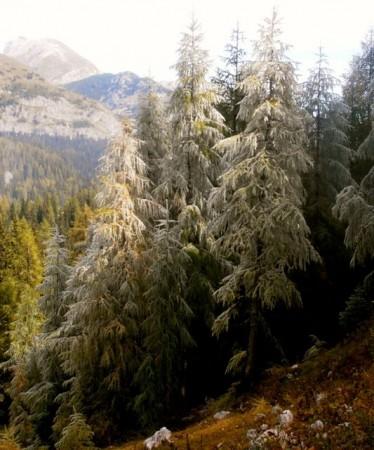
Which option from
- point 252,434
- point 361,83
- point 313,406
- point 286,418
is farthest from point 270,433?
point 361,83

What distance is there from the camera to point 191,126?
15742 mm

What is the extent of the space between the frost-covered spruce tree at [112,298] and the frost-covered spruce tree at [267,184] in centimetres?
335

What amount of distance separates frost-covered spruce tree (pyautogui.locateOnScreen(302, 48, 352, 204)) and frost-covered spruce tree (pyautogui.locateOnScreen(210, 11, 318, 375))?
7.47 meters

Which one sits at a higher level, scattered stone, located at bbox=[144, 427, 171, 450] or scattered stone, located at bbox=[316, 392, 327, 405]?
scattered stone, located at bbox=[316, 392, 327, 405]

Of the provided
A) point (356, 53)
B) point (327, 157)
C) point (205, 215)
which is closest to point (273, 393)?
point (205, 215)

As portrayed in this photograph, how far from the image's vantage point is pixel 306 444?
22.8 feet

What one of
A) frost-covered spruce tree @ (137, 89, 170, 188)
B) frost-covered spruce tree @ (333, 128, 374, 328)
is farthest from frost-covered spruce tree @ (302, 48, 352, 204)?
frost-covered spruce tree @ (137, 89, 170, 188)

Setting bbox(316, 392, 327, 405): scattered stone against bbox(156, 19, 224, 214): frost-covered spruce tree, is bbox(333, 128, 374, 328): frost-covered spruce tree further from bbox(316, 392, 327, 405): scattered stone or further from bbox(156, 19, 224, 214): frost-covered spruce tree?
bbox(156, 19, 224, 214): frost-covered spruce tree

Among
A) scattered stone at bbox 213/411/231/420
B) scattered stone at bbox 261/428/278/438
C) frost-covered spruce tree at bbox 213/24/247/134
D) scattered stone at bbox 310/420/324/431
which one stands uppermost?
frost-covered spruce tree at bbox 213/24/247/134

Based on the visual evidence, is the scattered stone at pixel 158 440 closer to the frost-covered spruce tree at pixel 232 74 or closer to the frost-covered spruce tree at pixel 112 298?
the frost-covered spruce tree at pixel 112 298

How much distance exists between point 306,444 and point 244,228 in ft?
21.2

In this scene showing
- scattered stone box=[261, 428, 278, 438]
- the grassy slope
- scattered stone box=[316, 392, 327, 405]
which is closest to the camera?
the grassy slope

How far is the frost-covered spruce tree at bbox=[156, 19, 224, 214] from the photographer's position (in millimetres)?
15523

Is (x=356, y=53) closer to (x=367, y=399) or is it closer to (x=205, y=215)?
(x=205, y=215)
